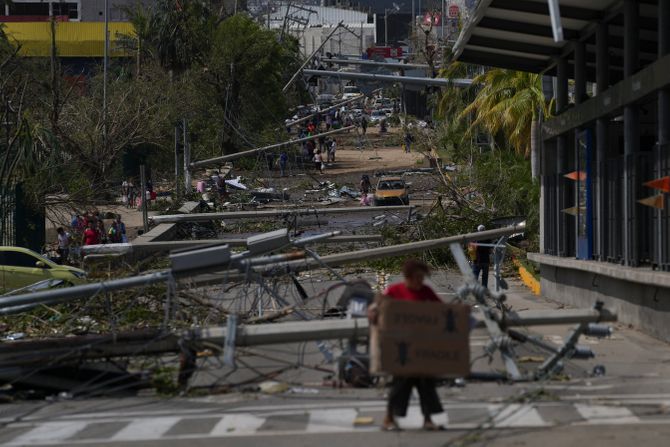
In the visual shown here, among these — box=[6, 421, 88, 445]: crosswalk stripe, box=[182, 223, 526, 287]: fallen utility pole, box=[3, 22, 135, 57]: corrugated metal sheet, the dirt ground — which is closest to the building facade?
box=[182, 223, 526, 287]: fallen utility pole

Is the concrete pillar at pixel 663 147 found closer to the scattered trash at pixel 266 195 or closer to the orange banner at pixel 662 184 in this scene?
the orange banner at pixel 662 184

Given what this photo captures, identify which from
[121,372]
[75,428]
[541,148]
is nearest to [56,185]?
[541,148]

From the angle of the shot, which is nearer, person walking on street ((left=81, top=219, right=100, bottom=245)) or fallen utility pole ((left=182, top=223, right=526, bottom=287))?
fallen utility pole ((left=182, top=223, right=526, bottom=287))

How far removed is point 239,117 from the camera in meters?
80.2

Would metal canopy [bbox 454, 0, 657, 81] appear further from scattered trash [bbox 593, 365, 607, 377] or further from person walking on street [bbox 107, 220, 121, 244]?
person walking on street [bbox 107, 220, 121, 244]

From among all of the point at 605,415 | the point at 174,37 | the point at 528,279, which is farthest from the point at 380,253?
the point at 174,37

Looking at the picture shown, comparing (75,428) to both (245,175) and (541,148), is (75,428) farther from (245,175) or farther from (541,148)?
(245,175)

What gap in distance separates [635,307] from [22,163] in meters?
24.0

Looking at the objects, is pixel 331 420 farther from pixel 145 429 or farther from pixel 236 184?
pixel 236 184

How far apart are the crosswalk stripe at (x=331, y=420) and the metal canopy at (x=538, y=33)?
10.8m

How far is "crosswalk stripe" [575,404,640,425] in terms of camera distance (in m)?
11.0

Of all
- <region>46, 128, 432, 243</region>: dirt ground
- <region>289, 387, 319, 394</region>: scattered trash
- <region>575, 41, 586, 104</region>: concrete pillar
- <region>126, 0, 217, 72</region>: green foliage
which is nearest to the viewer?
<region>289, 387, 319, 394</region>: scattered trash

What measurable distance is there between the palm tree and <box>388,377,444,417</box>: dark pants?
92.9ft

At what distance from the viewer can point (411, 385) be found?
10492 mm
